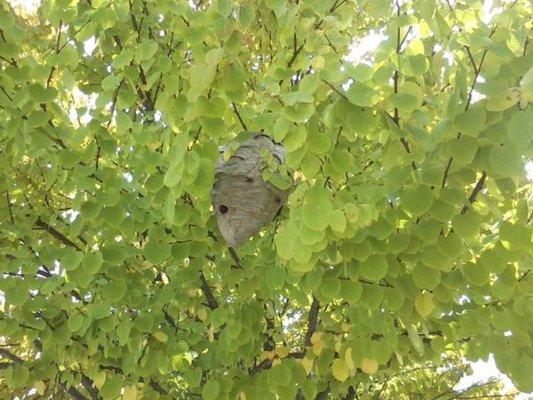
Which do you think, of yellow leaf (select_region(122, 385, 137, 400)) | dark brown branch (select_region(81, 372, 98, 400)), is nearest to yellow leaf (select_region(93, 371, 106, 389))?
yellow leaf (select_region(122, 385, 137, 400))

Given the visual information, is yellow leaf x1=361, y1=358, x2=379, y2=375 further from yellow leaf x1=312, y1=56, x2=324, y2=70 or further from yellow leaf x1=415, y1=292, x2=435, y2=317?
yellow leaf x1=312, y1=56, x2=324, y2=70

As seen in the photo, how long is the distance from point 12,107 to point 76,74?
1.02m

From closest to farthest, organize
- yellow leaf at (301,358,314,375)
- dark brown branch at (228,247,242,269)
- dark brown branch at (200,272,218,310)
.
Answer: yellow leaf at (301,358,314,375) → dark brown branch at (228,247,242,269) → dark brown branch at (200,272,218,310)

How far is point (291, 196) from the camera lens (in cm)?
191

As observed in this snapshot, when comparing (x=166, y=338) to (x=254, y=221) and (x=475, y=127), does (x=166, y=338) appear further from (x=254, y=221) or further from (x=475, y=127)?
(x=475, y=127)

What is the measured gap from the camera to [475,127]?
1670 millimetres

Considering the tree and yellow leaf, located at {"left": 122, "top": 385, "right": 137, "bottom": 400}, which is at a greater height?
the tree

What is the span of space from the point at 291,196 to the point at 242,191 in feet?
2.31

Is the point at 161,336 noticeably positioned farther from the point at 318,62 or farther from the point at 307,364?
the point at 318,62

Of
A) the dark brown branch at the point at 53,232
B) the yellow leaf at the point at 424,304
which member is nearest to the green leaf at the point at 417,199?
the yellow leaf at the point at 424,304

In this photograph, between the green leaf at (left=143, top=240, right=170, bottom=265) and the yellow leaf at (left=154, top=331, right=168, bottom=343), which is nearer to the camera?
the green leaf at (left=143, top=240, right=170, bottom=265)

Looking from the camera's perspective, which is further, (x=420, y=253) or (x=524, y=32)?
(x=420, y=253)

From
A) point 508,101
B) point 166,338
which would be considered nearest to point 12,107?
point 166,338

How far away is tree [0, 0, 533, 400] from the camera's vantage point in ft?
5.90
